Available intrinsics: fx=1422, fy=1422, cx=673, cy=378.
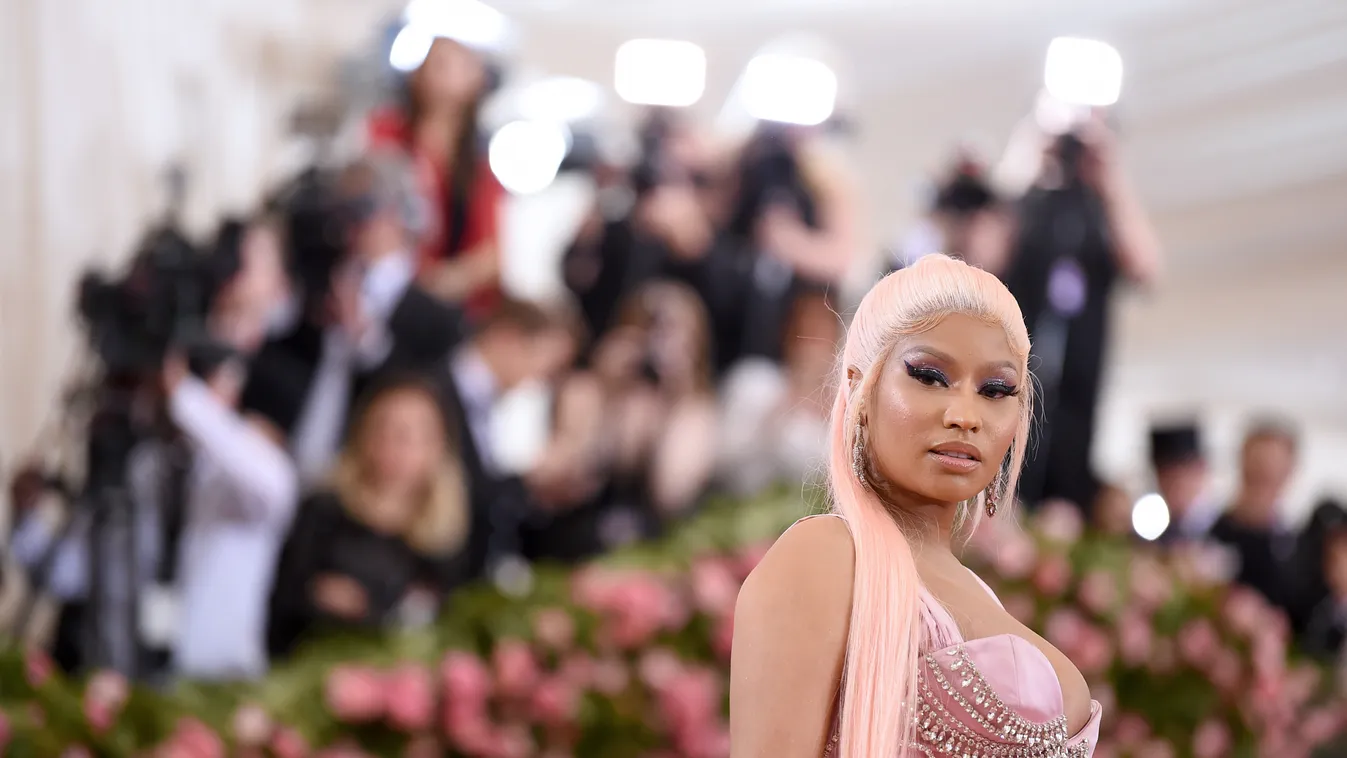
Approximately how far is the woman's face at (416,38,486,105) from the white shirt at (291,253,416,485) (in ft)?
1.83

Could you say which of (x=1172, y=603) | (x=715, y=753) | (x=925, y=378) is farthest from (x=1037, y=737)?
(x=1172, y=603)

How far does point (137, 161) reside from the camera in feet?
13.4

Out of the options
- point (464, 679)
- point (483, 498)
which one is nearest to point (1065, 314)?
point (483, 498)

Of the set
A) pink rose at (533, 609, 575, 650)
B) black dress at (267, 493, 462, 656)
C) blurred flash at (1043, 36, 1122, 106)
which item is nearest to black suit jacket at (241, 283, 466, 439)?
black dress at (267, 493, 462, 656)

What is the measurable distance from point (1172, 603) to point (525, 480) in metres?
1.95

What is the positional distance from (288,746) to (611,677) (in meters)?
0.72

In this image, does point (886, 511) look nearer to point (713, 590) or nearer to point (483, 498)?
point (713, 590)

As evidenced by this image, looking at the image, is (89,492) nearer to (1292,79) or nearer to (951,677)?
(951,677)

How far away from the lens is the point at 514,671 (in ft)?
10.0

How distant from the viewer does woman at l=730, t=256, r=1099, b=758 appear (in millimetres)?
1210

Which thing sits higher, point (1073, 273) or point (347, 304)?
point (1073, 273)

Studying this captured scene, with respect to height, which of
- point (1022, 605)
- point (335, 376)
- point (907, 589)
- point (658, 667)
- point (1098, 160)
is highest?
point (1098, 160)

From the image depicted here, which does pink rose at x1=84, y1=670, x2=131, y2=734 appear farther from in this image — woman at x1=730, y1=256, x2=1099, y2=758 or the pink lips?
the pink lips

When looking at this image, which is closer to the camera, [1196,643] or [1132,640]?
[1132,640]
